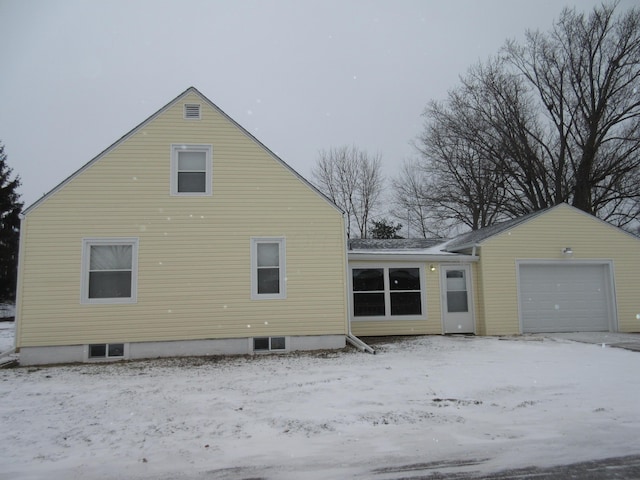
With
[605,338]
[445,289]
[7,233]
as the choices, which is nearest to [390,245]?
[445,289]

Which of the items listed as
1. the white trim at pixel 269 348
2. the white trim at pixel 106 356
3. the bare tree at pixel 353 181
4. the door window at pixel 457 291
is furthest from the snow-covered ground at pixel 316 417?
the bare tree at pixel 353 181

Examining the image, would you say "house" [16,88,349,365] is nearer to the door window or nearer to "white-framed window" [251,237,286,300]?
"white-framed window" [251,237,286,300]

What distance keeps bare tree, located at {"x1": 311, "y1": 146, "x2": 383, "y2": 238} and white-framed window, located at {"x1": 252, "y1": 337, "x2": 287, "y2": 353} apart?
71.5ft

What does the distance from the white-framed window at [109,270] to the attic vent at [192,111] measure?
3387 mm

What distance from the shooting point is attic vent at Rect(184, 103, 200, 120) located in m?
11.7

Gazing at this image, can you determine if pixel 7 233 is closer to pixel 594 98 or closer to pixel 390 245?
pixel 390 245

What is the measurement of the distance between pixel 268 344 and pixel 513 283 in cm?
771

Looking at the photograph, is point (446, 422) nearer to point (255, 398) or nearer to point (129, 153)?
point (255, 398)

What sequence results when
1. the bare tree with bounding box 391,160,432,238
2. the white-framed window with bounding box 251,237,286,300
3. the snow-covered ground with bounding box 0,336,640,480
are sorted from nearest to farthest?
1. the snow-covered ground with bounding box 0,336,640,480
2. the white-framed window with bounding box 251,237,286,300
3. the bare tree with bounding box 391,160,432,238

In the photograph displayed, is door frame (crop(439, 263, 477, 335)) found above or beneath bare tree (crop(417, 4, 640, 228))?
beneath

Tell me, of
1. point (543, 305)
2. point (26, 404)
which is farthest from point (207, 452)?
point (543, 305)

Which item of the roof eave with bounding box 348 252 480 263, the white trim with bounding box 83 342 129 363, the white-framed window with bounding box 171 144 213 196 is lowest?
the white trim with bounding box 83 342 129 363

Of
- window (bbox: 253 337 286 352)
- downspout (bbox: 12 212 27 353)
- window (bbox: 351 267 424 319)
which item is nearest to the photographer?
downspout (bbox: 12 212 27 353)

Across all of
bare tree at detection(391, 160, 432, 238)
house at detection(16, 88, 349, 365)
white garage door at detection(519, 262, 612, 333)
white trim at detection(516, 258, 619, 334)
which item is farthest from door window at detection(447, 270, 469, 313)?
bare tree at detection(391, 160, 432, 238)
